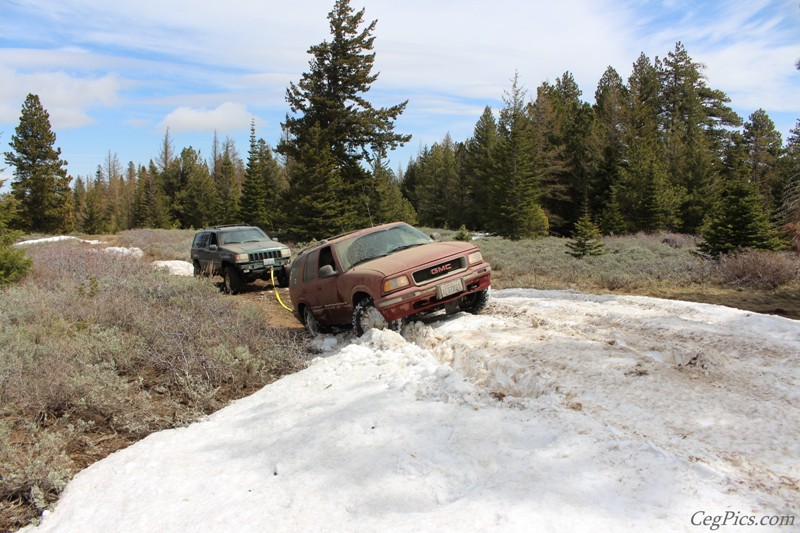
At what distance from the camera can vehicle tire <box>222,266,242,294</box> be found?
14547 millimetres

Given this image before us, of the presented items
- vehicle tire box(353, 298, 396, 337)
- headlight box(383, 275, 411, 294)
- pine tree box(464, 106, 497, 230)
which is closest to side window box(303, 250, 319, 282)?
vehicle tire box(353, 298, 396, 337)

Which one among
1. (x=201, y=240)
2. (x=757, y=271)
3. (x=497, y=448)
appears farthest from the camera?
(x=201, y=240)

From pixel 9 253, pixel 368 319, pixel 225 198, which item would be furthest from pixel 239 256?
pixel 225 198

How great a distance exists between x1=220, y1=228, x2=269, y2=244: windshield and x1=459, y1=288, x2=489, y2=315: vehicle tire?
972 cm

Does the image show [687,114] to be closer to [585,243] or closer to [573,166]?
[573,166]

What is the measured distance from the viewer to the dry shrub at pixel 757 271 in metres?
10.8

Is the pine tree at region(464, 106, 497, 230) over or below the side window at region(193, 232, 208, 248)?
Result: over

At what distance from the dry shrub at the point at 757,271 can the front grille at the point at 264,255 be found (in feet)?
38.0

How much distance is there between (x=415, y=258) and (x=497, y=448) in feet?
13.4

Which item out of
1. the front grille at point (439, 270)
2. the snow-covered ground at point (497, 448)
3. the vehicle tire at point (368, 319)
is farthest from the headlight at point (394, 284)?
the snow-covered ground at point (497, 448)

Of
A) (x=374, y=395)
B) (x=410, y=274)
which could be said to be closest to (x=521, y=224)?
(x=410, y=274)

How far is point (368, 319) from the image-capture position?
7270mm

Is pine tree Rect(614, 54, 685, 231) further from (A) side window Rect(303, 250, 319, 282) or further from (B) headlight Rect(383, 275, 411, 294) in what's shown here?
(B) headlight Rect(383, 275, 411, 294)

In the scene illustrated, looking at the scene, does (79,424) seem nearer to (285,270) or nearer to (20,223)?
(285,270)
